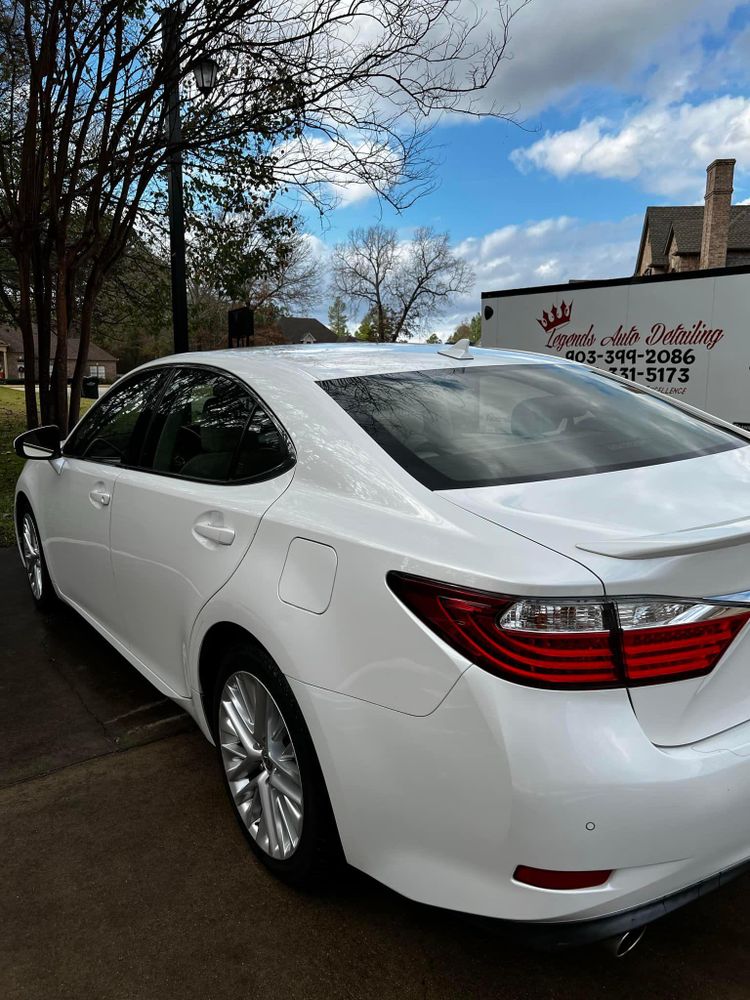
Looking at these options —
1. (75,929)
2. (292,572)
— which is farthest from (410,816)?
(75,929)

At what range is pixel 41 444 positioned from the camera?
429 cm

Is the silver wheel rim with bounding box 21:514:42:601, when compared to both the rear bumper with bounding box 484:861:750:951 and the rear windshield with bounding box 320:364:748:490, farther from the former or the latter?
the rear bumper with bounding box 484:861:750:951

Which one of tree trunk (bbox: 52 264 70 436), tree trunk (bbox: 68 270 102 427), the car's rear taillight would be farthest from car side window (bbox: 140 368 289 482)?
tree trunk (bbox: 68 270 102 427)

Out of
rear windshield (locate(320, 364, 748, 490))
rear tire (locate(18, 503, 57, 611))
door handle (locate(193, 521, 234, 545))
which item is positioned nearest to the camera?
rear windshield (locate(320, 364, 748, 490))

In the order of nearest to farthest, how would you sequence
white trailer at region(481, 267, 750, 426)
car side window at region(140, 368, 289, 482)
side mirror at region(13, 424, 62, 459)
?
car side window at region(140, 368, 289, 482)
side mirror at region(13, 424, 62, 459)
white trailer at region(481, 267, 750, 426)

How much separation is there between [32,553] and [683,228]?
51.0 m

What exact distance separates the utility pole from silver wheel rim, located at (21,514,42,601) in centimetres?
301

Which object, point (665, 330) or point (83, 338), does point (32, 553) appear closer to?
point (83, 338)

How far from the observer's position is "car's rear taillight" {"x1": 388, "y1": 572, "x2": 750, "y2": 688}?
1.62 m

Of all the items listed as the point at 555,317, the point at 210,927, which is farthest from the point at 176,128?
the point at 210,927

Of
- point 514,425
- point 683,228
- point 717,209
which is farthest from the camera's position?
point 683,228

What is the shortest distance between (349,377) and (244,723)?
3.87ft

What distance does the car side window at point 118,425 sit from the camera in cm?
346

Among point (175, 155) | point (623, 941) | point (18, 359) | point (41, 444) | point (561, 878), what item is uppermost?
point (175, 155)
